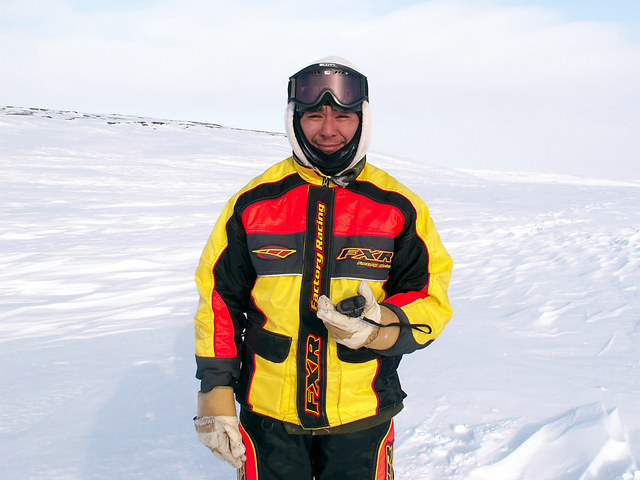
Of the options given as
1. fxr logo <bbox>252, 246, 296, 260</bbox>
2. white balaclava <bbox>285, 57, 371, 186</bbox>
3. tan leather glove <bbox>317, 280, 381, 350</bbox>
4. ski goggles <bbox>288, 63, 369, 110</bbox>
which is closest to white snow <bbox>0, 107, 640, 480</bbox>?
tan leather glove <bbox>317, 280, 381, 350</bbox>

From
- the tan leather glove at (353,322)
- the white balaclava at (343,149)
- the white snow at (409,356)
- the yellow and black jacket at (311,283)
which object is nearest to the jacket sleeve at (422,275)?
the yellow and black jacket at (311,283)

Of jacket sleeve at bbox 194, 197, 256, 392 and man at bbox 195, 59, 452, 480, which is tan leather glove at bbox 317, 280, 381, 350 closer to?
man at bbox 195, 59, 452, 480

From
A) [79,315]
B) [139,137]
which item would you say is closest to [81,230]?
[79,315]

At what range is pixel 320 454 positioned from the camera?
1819 millimetres

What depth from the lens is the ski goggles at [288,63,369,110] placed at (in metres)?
1.86

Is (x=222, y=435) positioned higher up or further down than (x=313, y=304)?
further down

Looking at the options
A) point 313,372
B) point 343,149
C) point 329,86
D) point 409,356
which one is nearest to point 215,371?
point 313,372

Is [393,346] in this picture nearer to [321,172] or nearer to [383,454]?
[383,454]

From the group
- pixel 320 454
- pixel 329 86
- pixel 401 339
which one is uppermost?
pixel 329 86

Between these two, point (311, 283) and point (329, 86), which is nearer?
point (311, 283)

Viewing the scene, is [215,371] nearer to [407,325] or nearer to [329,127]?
[407,325]

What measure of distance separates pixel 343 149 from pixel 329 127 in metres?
0.11

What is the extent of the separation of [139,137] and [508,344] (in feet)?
66.9

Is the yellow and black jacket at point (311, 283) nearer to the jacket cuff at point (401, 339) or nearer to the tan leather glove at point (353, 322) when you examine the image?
the jacket cuff at point (401, 339)
